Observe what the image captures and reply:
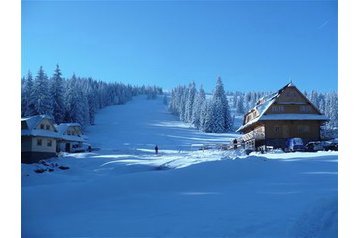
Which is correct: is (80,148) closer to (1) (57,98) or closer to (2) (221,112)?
(1) (57,98)

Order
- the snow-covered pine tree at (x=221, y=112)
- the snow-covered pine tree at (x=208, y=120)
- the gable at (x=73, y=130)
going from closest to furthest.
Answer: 1. the snow-covered pine tree at (x=221, y=112)
2. the snow-covered pine tree at (x=208, y=120)
3. the gable at (x=73, y=130)

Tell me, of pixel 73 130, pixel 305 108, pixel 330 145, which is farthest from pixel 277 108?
pixel 73 130

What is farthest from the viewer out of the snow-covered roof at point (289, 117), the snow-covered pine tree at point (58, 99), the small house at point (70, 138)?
the small house at point (70, 138)

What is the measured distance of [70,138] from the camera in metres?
57.4

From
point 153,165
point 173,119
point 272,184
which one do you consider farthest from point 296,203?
point 173,119

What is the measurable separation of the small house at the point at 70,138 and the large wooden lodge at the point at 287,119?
29.4m

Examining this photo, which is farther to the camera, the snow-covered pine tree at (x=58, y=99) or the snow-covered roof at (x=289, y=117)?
the snow-covered pine tree at (x=58, y=99)

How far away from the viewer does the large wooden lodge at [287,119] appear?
38062 millimetres

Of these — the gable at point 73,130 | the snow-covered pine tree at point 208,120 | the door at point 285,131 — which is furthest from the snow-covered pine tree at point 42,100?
the door at point 285,131

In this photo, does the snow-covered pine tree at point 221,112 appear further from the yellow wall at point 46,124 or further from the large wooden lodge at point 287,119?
the yellow wall at point 46,124
